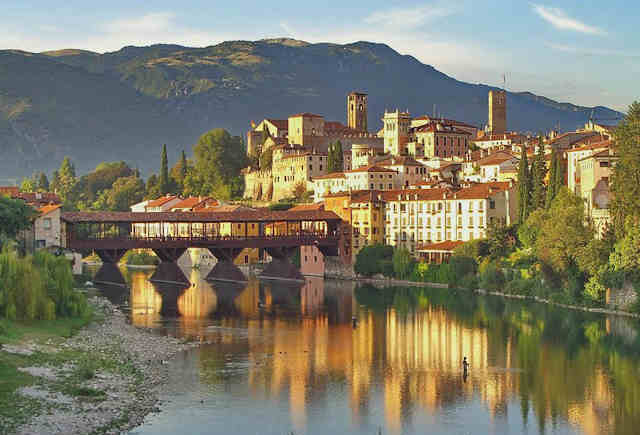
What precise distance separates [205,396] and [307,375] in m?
6.01

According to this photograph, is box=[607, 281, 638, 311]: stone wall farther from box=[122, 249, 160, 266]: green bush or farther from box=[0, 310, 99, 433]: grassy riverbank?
box=[122, 249, 160, 266]: green bush

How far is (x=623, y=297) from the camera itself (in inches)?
2319

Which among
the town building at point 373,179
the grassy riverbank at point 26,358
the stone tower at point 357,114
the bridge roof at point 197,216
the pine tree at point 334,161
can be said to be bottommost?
the grassy riverbank at point 26,358

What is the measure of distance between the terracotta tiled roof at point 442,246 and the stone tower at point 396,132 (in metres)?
49.7

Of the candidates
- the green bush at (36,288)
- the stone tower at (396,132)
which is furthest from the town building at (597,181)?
the stone tower at (396,132)

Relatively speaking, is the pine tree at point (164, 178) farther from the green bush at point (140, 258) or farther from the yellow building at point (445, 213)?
the yellow building at point (445, 213)

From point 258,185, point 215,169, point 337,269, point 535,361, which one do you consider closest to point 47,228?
point 337,269

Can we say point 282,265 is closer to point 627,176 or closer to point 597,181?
point 597,181

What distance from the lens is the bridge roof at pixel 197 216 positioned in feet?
275

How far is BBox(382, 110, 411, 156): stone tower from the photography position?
5458 inches

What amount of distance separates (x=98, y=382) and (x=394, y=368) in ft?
43.9

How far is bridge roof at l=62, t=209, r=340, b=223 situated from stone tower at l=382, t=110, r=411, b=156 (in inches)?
1589

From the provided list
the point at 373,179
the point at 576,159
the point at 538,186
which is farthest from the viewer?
the point at 373,179

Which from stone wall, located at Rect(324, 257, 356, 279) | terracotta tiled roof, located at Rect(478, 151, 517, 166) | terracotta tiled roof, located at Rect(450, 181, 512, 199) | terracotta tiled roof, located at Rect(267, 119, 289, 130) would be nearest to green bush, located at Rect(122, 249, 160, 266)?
stone wall, located at Rect(324, 257, 356, 279)
